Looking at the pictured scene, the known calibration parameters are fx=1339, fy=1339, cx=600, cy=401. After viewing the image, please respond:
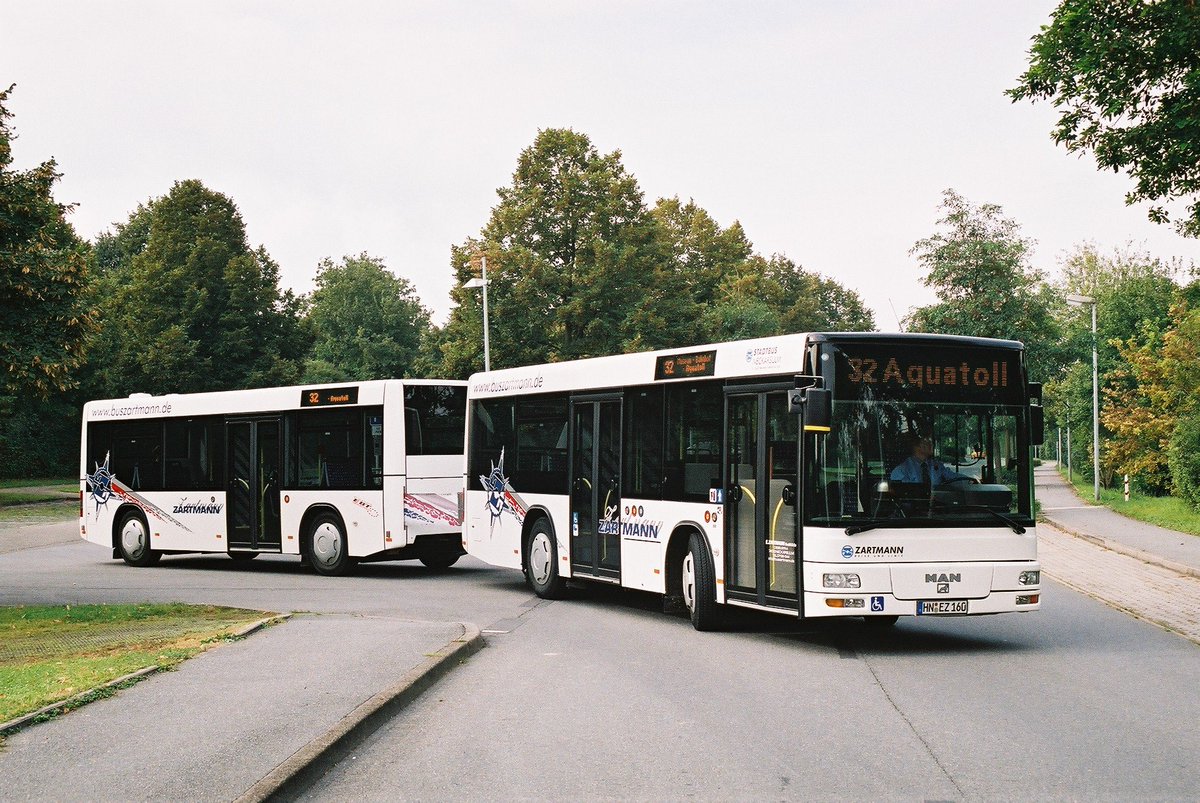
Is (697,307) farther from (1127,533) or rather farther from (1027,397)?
(1027,397)

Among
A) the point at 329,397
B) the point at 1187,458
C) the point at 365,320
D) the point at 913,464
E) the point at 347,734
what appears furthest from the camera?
the point at 365,320

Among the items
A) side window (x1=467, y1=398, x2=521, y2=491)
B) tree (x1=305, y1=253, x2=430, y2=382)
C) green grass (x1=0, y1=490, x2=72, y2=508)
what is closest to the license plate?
side window (x1=467, y1=398, x2=521, y2=491)

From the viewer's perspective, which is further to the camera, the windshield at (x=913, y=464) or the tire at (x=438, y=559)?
the tire at (x=438, y=559)

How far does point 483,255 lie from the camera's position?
56562mm

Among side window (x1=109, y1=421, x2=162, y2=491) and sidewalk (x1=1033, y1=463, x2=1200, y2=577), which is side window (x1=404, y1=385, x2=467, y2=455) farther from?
sidewalk (x1=1033, y1=463, x2=1200, y2=577)

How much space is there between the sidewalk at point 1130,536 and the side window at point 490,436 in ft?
22.2

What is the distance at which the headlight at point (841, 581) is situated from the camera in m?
11.6

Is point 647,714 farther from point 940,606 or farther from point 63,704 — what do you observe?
point 940,606

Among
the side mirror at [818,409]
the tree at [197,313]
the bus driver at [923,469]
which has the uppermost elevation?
the tree at [197,313]

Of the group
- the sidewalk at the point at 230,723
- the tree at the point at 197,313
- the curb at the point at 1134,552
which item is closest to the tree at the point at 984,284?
the curb at the point at 1134,552

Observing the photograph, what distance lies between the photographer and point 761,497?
1240 cm

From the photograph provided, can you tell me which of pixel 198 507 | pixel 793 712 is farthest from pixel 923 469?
pixel 198 507

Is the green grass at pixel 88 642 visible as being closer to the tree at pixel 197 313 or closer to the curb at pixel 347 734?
the curb at pixel 347 734

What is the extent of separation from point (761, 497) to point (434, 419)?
8891mm
